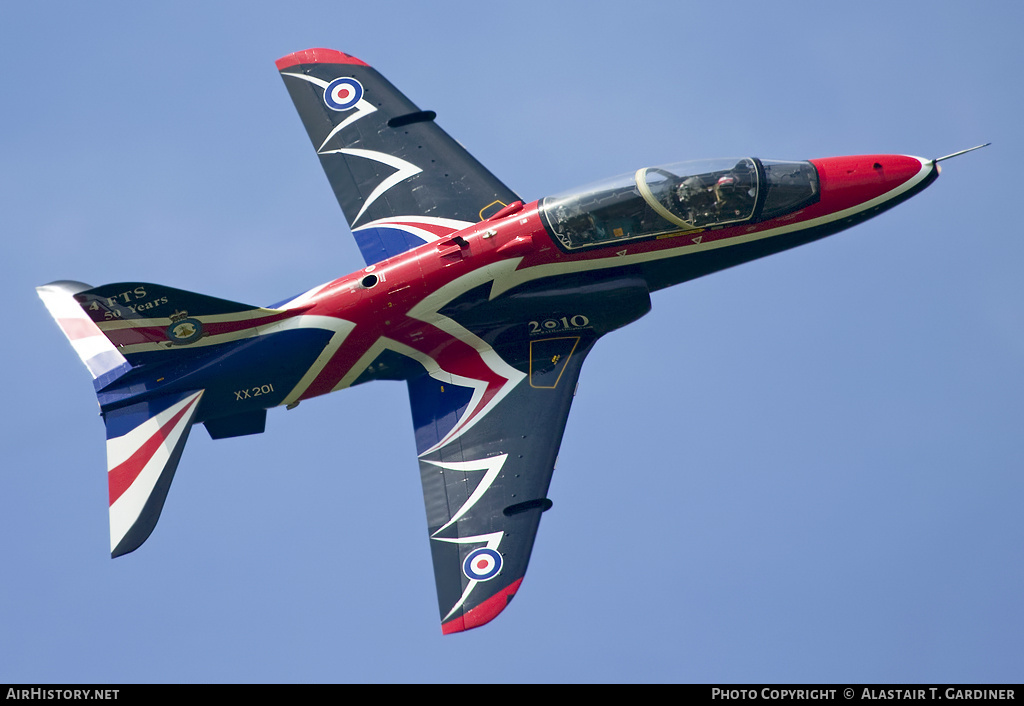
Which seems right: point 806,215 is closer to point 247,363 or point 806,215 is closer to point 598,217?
point 598,217

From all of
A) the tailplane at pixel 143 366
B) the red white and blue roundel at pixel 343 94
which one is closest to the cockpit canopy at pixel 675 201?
the red white and blue roundel at pixel 343 94

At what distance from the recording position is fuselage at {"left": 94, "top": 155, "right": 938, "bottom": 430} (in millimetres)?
26156

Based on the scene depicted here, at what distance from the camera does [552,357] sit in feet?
87.9

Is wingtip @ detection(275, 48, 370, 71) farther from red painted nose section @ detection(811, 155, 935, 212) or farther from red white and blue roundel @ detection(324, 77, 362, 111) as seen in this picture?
red painted nose section @ detection(811, 155, 935, 212)

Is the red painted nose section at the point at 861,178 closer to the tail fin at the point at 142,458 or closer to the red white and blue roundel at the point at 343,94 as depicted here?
the red white and blue roundel at the point at 343,94

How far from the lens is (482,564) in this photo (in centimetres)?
2514

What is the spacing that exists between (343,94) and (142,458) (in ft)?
28.7

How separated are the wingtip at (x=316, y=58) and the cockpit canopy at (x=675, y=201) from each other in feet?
20.5

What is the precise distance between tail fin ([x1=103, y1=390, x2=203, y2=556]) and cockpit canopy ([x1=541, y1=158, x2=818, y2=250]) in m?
7.66

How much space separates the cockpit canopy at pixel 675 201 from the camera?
2611 cm

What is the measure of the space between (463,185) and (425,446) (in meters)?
5.28

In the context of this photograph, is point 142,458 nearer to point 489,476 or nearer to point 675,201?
point 489,476

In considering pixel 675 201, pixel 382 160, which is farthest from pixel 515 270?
pixel 382 160

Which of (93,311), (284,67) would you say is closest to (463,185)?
(284,67)
